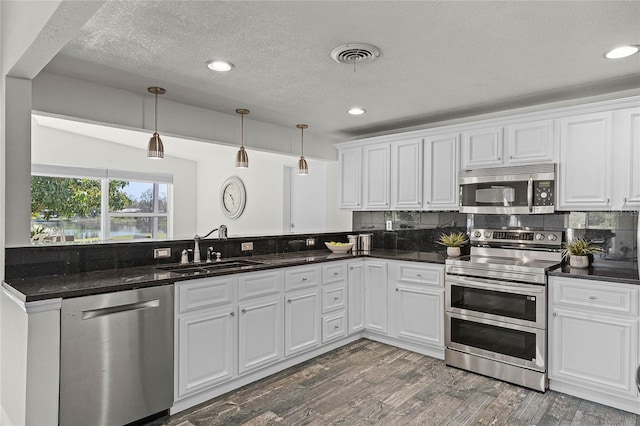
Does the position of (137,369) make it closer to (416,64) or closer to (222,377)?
(222,377)

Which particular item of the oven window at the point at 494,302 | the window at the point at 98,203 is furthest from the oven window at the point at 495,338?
the window at the point at 98,203

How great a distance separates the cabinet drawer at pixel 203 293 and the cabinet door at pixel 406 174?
6.81 ft

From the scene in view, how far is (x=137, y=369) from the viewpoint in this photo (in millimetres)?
2373

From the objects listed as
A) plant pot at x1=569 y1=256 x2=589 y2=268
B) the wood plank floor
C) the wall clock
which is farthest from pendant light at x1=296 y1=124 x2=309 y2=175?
plant pot at x1=569 y1=256 x2=589 y2=268

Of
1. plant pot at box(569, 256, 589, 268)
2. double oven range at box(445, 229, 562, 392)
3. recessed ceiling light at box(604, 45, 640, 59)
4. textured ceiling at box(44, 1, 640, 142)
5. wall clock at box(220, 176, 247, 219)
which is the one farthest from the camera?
wall clock at box(220, 176, 247, 219)

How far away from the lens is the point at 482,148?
3.59 metres

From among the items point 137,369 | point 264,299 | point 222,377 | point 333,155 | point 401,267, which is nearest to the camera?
point 137,369

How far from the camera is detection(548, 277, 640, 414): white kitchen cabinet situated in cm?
261

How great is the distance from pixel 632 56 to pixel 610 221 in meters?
1.35

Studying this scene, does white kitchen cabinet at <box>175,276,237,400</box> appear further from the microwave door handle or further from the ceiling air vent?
the microwave door handle

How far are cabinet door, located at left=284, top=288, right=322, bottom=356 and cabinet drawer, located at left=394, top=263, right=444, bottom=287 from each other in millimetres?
844

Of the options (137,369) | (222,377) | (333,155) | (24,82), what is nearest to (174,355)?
(137,369)

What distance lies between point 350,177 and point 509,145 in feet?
5.80

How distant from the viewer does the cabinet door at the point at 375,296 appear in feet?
12.8
